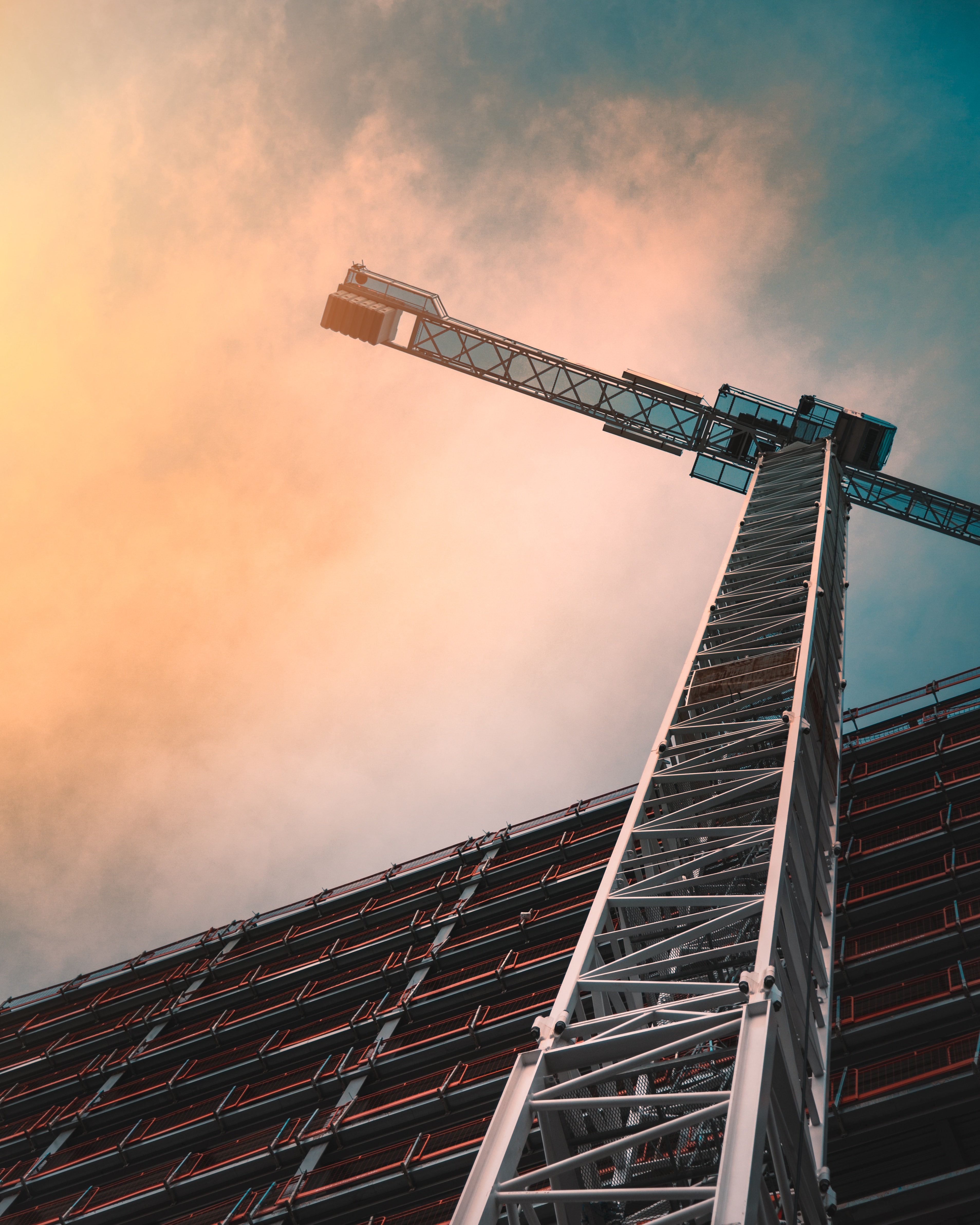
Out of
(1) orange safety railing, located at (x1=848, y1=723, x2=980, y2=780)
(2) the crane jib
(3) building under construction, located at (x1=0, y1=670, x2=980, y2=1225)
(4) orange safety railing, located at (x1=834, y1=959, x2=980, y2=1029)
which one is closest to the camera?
(3) building under construction, located at (x1=0, y1=670, x2=980, y2=1225)

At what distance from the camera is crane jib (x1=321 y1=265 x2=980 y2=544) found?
115ft

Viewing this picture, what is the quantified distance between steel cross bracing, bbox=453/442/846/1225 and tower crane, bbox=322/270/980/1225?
35mm

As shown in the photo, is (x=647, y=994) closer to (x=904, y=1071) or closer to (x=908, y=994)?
(x=904, y=1071)

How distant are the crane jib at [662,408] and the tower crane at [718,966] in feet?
28.9

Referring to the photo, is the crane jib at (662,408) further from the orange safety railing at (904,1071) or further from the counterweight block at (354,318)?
the orange safety railing at (904,1071)

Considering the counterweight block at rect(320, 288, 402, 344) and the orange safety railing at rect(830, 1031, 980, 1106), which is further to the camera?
the counterweight block at rect(320, 288, 402, 344)

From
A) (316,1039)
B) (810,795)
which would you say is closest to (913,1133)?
(810,795)

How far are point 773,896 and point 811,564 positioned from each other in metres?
11.7

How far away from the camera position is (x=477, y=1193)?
905cm

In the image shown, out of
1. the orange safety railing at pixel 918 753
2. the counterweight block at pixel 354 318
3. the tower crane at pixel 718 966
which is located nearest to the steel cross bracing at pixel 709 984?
the tower crane at pixel 718 966

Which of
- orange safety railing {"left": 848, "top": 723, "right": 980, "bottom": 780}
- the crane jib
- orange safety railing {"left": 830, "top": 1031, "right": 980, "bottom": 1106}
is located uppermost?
the crane jib

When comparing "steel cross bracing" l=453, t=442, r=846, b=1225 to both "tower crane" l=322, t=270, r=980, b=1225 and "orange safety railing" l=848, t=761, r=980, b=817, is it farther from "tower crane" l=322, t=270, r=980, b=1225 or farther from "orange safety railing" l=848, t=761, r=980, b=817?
"orange safety railing" l=848, t=761, r=980, b=817

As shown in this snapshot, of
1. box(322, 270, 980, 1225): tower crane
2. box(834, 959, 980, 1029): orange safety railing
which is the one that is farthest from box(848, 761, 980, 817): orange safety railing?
box(834, 959, 980, 1029): orange safety railing

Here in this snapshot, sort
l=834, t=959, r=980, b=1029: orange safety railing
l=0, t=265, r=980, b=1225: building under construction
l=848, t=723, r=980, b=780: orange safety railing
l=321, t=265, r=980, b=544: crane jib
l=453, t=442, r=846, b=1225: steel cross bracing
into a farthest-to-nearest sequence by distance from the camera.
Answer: l=321, t=265, r=980, b=544: crane jib
l=848, t=723, r=980, b=780: orange safety railing
l=834, t=959, r=980, b=1029: orange safety railing
l=0, t=265, r=980, b=1225: building under construction
l=453, t=442, r=846, b=1225: steel cross bracing
